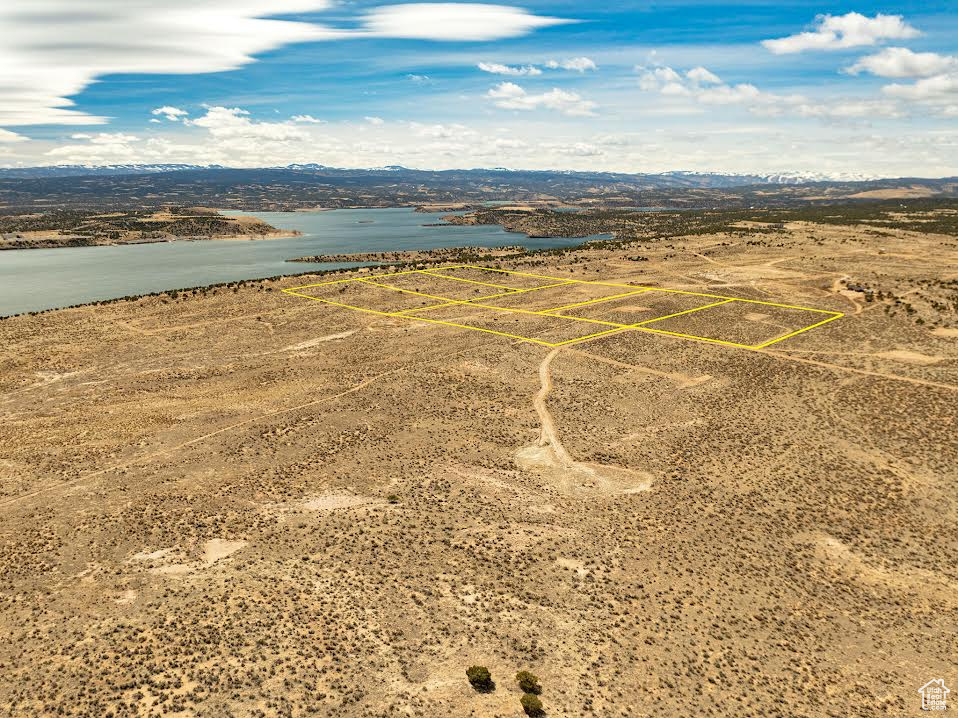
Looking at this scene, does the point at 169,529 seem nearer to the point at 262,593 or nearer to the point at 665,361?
the point at 262,593

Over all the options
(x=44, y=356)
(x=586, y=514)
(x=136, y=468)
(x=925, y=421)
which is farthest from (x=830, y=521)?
(x=44, y=356)

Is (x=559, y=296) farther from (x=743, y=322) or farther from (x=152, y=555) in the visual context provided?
(x=152, y=555)

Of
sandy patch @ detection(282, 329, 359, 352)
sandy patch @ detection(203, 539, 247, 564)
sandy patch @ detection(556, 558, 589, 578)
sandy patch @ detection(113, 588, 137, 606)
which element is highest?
sandy patch @ detection(282, 329, 359, 352)

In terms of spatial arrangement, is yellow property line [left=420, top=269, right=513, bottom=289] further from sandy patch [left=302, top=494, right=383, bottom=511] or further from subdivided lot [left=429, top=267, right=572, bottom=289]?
sandy patch [left=302, top=494, right=383, bottom=511]

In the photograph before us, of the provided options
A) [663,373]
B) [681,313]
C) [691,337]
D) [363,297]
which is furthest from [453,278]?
[663,373]

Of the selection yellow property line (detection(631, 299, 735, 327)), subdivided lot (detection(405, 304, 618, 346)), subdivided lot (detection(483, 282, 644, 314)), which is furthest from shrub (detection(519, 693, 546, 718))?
subdivided lot (detection(483, 282, 644, 314))

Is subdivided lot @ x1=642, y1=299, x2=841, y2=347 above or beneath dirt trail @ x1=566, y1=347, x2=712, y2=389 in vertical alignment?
above

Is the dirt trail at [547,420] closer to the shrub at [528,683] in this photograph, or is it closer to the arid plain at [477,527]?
the arid plain at [477,527]
